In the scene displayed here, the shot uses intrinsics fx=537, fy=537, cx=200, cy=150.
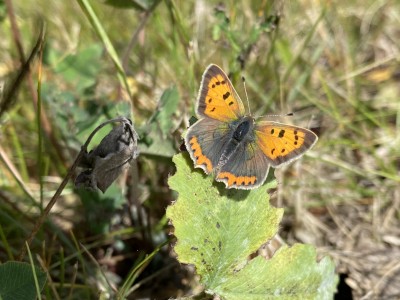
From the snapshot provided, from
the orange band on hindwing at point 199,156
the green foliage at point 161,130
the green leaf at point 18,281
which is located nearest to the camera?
the green leaf at point 18,281

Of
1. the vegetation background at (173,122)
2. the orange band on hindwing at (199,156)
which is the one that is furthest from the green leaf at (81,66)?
the orange band on hindwing at (199,156)

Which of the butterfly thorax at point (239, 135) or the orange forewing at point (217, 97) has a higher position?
the orange forewing at point (217, 97)

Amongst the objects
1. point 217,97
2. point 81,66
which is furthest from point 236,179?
point 81,66

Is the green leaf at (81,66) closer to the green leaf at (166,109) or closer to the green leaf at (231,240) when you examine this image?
the green leaf at (166,109)

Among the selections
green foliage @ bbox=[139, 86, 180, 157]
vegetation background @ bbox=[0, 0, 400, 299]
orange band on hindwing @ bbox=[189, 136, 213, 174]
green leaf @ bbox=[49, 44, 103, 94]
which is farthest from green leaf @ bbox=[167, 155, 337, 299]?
green leaf @ bbox=[49, 44, 103, 94]

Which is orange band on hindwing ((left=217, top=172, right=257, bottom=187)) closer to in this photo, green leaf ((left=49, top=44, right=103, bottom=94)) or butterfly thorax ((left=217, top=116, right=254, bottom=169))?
butterfly thorax ((left=217, top=116, right=254, bottom=169))

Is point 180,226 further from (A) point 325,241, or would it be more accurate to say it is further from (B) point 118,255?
(A) point 325,241

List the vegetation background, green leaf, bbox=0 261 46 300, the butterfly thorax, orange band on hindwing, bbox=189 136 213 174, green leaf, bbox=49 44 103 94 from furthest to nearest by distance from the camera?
green leaf, bbox=49 44 103 94 < the vegetation background < the butterfly thorax < orange band on hindwing, bbox=189 136 213 174 < green leaf, bbox=0 261 46 300

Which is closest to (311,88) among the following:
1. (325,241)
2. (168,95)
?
(325,241)
